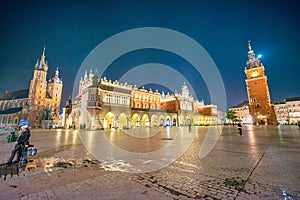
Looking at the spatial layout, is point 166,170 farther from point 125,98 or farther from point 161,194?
point 125,98

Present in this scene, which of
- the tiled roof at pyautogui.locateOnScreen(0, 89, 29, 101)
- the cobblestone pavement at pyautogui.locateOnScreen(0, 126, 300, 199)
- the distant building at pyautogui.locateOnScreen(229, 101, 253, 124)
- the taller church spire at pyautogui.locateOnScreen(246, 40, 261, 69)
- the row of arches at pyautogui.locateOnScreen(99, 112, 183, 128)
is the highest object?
the taller church spire at pyautogui.locateOnScreen(246, 40, 261, 69)

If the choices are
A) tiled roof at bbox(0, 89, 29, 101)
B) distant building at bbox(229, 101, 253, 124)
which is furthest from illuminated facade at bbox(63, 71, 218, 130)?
tiled roof at bbox(0, 89, 29, 101)

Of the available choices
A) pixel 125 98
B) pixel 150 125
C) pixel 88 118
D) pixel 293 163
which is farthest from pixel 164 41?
pixel 293 163

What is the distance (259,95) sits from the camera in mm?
54594

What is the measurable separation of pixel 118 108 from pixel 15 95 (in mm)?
83453

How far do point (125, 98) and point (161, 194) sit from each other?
3686 cm

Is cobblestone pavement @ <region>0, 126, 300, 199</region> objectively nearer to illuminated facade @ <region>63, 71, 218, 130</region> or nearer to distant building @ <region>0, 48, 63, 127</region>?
illuminated facade @ <region>63, 71, 218, 130</region>

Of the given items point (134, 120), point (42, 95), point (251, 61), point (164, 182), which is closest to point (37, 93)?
point (42, 95)

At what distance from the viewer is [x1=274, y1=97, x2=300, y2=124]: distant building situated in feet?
228

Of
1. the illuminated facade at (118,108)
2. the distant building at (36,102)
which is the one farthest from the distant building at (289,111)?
the distant building at (36,102)

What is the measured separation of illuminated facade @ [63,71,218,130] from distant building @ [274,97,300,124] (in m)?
50.2

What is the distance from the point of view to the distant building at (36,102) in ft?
222

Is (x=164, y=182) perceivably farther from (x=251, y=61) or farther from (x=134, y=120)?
Result: (x=251, y=61)

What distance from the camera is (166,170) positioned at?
4.51 meters
